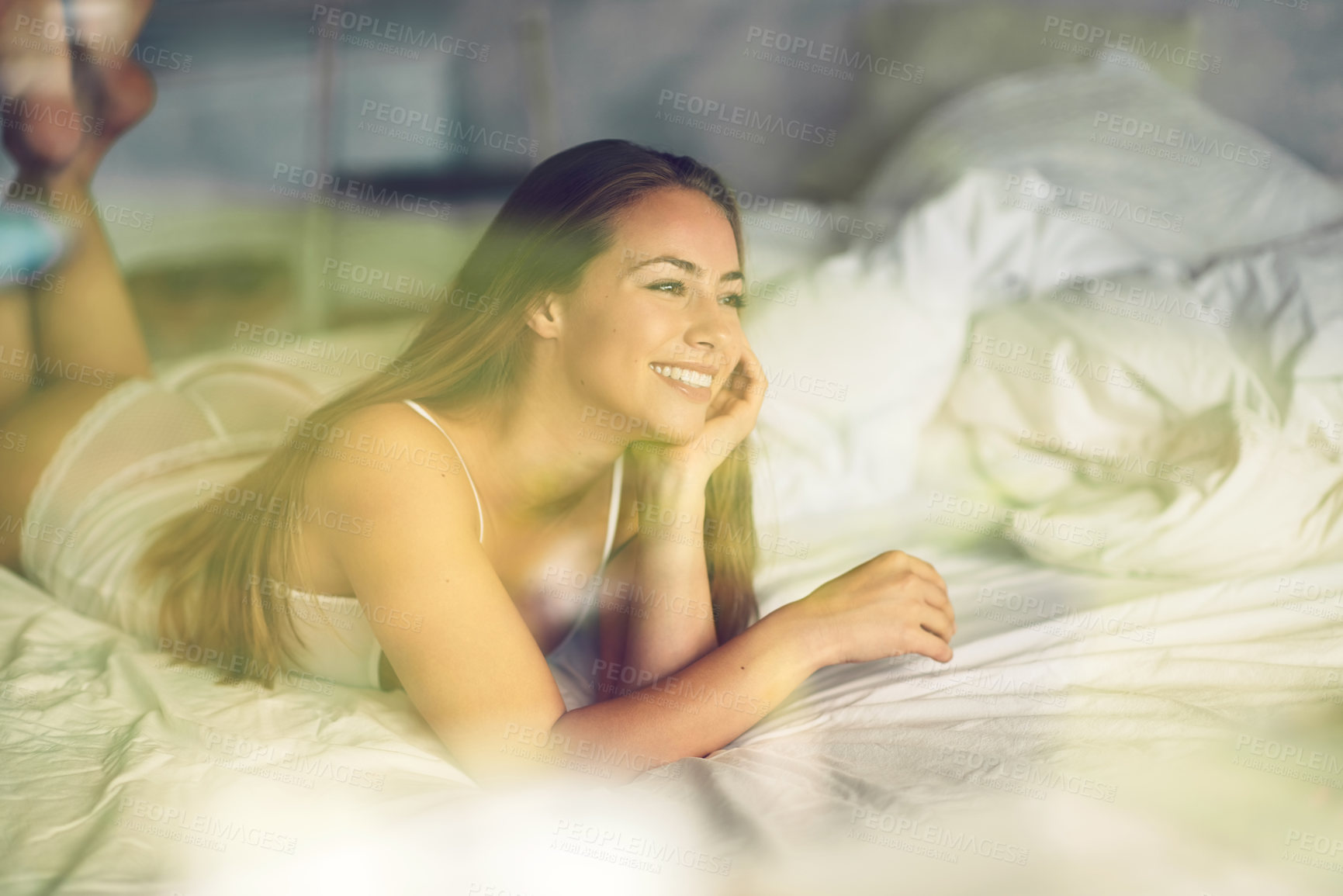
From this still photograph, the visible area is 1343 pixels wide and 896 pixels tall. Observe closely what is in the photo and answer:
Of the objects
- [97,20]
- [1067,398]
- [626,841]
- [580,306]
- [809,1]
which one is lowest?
[626,841]

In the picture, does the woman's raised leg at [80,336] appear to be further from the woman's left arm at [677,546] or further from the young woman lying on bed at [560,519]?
the woman's left arm at [677,546]

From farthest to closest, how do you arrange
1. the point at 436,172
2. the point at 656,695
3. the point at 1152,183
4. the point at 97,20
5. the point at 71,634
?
the point at 436,172 < the point at 1152,183 < the point at 97,20 < the point at 71,634 < the point at 656,695

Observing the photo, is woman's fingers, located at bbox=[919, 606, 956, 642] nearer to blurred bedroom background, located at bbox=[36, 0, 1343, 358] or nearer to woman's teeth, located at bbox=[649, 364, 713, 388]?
woman's teeth, located at bbox=[649, 364, 713, 388]

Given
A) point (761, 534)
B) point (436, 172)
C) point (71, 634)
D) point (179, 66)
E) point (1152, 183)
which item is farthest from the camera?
point (436, 172)

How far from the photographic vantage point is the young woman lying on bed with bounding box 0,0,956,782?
68cm

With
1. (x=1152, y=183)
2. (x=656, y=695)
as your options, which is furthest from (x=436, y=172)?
(x=656, y=695)

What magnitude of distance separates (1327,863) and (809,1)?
1764 mm

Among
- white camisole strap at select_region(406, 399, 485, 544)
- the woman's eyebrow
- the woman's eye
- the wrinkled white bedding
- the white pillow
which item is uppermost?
the white pillow

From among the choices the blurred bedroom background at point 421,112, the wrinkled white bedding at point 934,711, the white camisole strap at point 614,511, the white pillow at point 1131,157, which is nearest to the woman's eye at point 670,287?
the white camisole strap at point 614,511

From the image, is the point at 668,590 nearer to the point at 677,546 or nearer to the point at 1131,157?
the point at 677,546

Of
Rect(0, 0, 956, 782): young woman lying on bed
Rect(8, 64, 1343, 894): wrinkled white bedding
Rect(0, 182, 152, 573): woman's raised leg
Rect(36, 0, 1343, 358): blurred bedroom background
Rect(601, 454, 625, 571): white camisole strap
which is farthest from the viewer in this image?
Rect(36, 0, 1343, 358): blurred bedroom background

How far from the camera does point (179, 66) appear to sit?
2.05m

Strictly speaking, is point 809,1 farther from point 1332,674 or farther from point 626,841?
point 626,841

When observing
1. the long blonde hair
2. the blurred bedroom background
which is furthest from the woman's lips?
the blurred bedroom background
